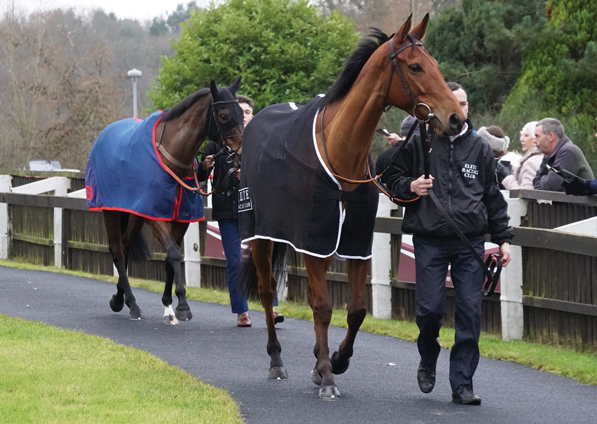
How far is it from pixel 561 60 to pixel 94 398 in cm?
1337

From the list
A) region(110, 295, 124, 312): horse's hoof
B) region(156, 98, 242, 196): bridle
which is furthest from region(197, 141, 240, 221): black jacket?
region(110, 295, 124, 312): horse's hoof

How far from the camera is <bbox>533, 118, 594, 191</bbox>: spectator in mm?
8312

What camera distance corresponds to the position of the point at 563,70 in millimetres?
16625

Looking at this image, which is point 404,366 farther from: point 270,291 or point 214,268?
point 214,268

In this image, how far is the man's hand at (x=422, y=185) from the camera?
212 inches

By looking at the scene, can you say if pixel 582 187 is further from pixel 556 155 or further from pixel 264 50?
pixel 264 50

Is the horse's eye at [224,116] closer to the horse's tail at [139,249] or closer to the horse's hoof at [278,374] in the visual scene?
the horse's tail at [139,249]

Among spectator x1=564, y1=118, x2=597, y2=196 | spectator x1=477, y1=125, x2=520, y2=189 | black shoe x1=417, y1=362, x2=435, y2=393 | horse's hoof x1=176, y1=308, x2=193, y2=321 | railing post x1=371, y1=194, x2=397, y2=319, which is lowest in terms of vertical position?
black shoe x1=417, y1=362, x2=435, y2=393

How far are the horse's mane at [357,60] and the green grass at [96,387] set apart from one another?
6.66ft

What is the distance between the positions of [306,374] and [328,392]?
36.1 inches

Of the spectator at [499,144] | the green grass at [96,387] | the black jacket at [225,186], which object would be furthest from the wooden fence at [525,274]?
the green grass at [96,387]

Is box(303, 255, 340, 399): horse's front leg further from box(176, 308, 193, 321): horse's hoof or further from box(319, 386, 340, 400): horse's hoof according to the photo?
box(176, 308, 193, 321): horse's hoof

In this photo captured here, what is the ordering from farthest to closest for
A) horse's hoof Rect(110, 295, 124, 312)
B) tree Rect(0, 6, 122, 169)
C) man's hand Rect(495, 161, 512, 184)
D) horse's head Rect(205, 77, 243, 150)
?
tree Rect(0, 6, 122, 169) < horse's hoof Rect(110, 295, 124, 312) < man's hand Rect(495, 161, 512, 184) < horse's head Rect(205, 77, 243, 150)

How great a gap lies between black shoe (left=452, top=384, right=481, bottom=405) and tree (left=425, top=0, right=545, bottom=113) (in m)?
15.1
